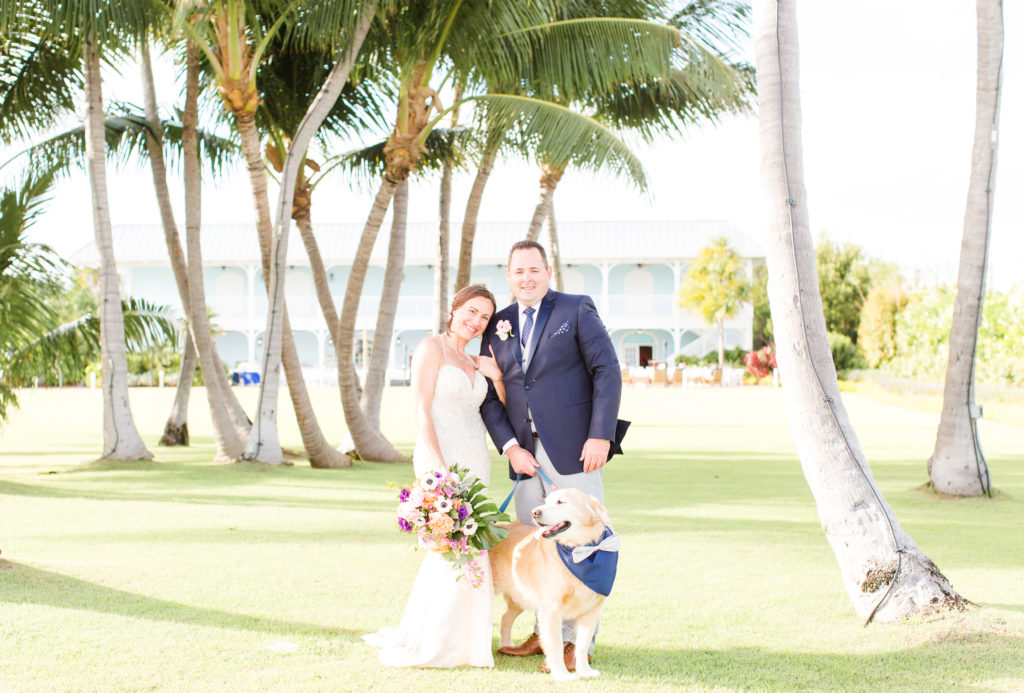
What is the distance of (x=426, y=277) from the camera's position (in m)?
42.2

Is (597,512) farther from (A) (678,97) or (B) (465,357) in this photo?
(A) (678,97)

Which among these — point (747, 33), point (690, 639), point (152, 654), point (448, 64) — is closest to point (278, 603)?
point (152, 654)

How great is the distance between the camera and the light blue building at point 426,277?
130 feet

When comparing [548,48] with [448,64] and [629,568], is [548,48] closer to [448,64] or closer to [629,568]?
[448,64]

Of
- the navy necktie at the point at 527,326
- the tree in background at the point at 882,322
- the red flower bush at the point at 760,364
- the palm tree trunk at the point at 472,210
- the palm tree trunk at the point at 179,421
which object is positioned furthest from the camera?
the red flower bush at the point at 760,364

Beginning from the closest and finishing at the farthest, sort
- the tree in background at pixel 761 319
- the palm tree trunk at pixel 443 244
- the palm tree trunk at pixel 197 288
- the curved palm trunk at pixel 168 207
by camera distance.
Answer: the palm tree trunk at pixel 197 288
the curved palm trunk at pixel 168 207
the palm tree trunk at pixel 443 244
the tree in background at pixel 761 319

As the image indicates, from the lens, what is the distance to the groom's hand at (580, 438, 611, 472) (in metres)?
3.92

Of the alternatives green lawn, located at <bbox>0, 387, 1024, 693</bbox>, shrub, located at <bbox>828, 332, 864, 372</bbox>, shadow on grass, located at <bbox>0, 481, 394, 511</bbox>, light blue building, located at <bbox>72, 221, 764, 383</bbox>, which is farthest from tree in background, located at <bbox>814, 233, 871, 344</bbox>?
shadow on grass, located at <bbox>0, 481, 394, 511</bbox>

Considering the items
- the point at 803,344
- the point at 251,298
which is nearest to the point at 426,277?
the point at 251,298

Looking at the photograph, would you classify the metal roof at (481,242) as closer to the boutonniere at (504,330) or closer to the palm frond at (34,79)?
the palm frond at (34,79)

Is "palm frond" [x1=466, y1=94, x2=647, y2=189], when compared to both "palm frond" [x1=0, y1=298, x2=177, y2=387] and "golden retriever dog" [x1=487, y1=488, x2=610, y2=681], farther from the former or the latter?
"golden retriever dog" [x1=487, y1=488, x2=610, y2=681]

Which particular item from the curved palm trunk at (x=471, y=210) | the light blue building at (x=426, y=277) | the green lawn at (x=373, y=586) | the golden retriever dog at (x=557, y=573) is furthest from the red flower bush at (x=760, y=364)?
the golden retriever dog at (x=557, y=573)

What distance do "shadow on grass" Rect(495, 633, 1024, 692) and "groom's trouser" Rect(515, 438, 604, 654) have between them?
19 cm

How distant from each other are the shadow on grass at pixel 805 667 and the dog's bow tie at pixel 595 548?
510mm
